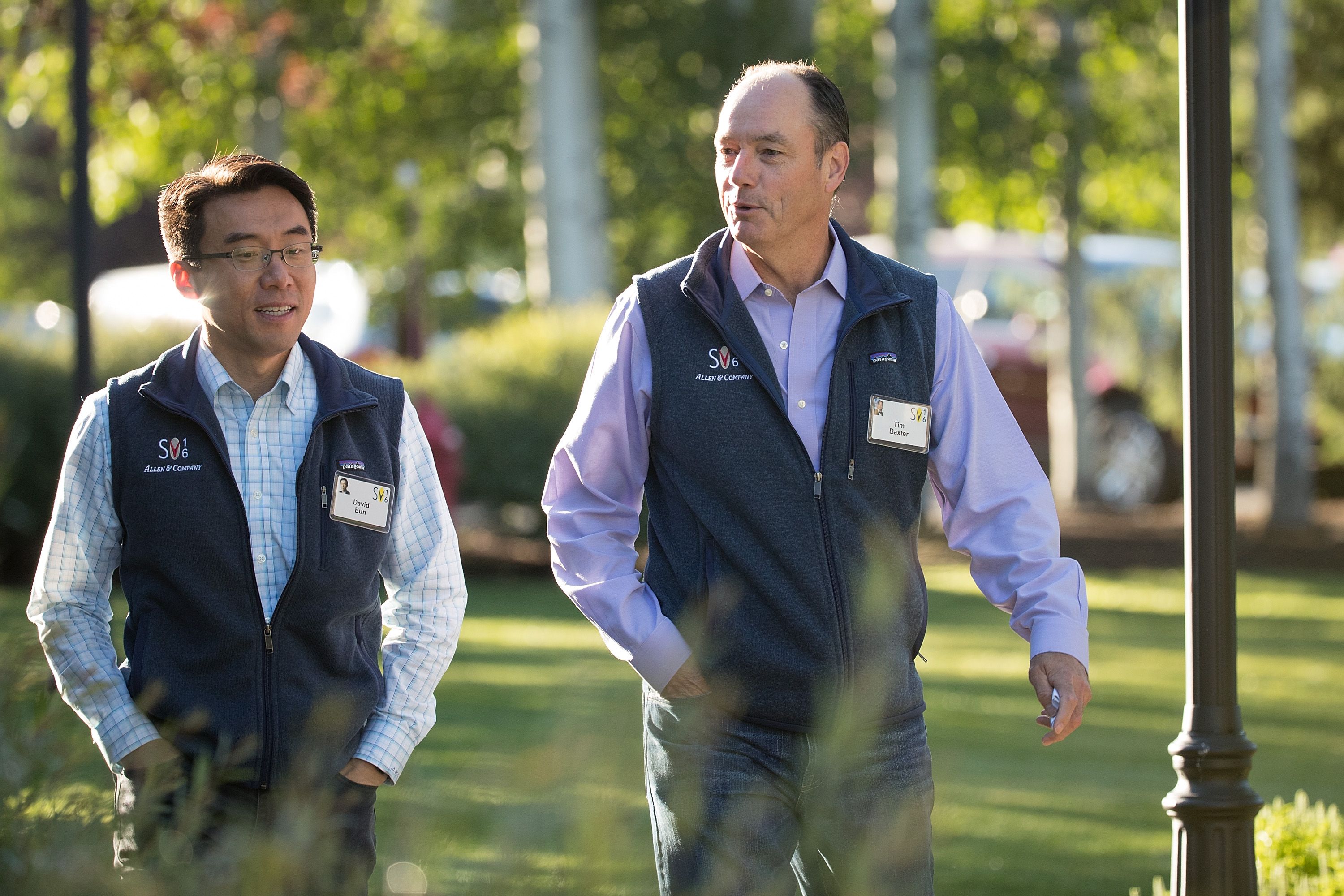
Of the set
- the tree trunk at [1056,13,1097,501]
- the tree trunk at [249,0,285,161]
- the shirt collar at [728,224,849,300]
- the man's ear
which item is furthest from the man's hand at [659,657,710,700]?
the tree trunk at [1056,13,1097,501]

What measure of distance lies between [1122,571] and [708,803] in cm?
1207

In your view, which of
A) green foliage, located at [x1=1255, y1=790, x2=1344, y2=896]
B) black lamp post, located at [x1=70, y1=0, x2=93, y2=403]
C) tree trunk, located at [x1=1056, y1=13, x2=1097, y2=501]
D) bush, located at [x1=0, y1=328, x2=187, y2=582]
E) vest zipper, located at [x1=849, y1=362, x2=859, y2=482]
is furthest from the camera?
tree trunk, located at [x1=1056, y1=13, x2=1097, y2=501]

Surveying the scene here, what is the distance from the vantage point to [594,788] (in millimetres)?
1878

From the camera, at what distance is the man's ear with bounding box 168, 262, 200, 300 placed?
3246mm

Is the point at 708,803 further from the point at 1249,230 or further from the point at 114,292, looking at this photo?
the point at 114,292

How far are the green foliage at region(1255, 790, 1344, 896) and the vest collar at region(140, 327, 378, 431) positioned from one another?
271 cm

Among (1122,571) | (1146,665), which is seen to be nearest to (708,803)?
(1146,665)

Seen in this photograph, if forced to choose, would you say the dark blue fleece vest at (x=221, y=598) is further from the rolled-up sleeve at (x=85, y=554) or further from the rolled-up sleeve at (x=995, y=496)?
the rolled-up sleeve at (x=995, y=496)

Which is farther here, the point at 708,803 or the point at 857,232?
the point at 857,232

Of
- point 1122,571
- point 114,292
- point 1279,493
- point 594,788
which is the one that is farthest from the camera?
point 114,292

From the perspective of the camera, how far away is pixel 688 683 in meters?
3.24

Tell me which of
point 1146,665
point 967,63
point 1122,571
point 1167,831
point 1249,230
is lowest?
point 1167,831

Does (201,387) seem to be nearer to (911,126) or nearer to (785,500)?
(785,500)

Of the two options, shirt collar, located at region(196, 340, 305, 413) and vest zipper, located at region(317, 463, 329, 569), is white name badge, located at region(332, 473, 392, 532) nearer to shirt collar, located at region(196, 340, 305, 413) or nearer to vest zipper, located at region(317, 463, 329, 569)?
vest zipper, located at region(317, 463, 329, 569)
